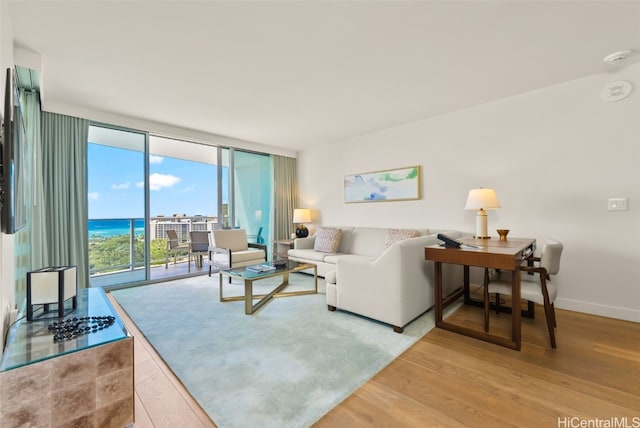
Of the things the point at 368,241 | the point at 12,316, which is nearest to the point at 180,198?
the point at 368,241

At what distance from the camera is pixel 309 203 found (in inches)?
221

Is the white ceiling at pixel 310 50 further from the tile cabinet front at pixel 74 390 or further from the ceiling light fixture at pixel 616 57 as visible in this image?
the tile cabinet front at pixel 74 390

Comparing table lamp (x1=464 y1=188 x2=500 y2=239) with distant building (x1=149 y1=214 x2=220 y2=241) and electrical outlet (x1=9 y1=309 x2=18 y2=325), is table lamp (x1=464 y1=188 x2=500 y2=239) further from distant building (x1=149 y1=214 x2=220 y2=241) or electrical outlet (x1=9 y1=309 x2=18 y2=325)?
distant building (x1=149 y1=214 x2=220 y2=241)

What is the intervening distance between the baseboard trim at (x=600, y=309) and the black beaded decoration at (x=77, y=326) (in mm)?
4002

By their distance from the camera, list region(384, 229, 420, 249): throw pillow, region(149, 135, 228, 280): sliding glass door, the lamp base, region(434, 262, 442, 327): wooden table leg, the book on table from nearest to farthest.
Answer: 1. region(434, 262, 442, 327): wooden table leg
2. the book on table
3. region(384, 229, 420, 249): throw pillow
4. the lamp base
5. region(149, 135, 228, 280): sliding glass door

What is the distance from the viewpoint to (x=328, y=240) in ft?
14.2

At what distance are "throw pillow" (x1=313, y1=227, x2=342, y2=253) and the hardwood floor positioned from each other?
2.22 m

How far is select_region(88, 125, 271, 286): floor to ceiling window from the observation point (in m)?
3.93

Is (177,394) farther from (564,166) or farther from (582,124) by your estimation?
(582,124)

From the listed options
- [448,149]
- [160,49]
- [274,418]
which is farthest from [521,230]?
[160,49]

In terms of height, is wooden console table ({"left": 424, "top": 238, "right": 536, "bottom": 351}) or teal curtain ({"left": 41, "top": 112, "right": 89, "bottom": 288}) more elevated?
teal curtain ({"left": 41, "top": 112, "right": 89, "bottom": 288})

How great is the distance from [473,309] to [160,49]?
12.5 ft

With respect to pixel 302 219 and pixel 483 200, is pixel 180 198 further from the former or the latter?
pixel 483 200

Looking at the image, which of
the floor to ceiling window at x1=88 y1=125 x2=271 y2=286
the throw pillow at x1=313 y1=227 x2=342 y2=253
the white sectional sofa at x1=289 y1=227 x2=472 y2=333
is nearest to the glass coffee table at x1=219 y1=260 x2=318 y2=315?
the white sectional sofa at x1=289 y1=227 x2=472 y2=333
